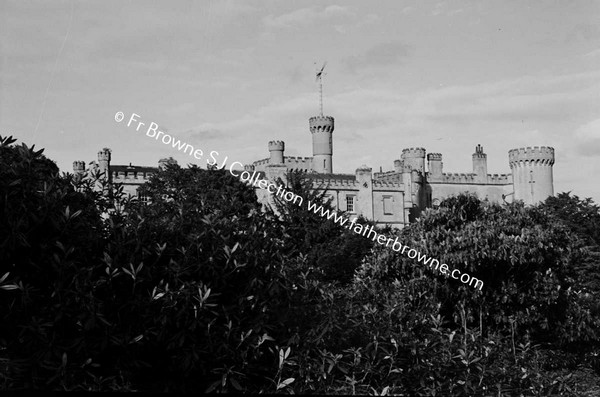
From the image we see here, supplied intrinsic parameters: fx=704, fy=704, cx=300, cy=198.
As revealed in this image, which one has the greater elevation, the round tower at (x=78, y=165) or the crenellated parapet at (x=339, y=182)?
the round tower at (x=78, y=165)

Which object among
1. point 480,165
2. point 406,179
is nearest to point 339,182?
point 406,179

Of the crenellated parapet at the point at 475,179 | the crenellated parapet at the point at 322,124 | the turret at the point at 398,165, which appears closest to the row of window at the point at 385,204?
the turret at the point at 398,165

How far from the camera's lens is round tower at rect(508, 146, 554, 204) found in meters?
71.2

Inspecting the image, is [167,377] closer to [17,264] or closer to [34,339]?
[34,339]

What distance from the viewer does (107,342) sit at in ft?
28.3

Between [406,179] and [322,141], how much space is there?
37.6 ft

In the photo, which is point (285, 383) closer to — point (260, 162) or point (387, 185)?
point (387, 185)

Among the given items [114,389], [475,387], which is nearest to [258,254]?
[114,389]

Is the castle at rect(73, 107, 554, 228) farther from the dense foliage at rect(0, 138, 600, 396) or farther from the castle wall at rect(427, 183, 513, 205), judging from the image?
the dense foliage at rect(0, 138, 600, 396)

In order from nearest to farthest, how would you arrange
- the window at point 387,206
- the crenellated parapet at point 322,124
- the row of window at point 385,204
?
the row of window at point 385,204 → the window at point 387,206 → the crenellated parapet at point 322,124

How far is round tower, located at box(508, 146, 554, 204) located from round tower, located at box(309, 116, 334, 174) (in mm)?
19043

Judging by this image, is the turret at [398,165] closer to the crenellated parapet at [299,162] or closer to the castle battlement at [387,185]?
the castle battlement at [387,185]

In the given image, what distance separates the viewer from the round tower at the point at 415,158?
240 feet

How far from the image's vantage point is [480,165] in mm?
75062
